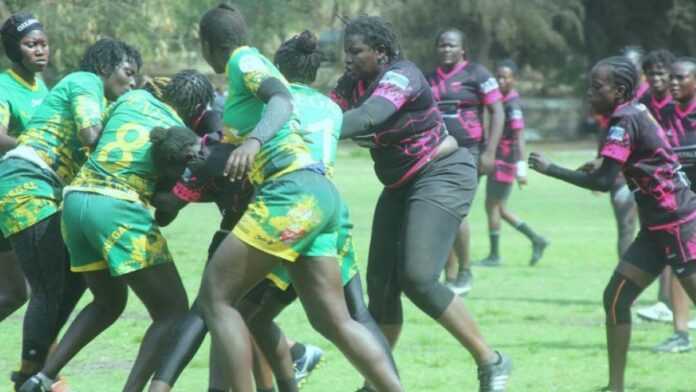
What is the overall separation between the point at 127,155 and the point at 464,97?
648 centimetres

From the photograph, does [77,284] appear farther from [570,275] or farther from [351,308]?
[570,275]

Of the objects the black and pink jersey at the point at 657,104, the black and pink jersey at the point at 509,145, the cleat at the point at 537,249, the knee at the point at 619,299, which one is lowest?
the cleat at the point at 537,249

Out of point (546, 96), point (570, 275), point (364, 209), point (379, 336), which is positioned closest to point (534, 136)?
point (546, 96)

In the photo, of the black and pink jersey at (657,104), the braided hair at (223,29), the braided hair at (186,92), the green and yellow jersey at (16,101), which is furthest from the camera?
the black and pink jersey at (657,104)

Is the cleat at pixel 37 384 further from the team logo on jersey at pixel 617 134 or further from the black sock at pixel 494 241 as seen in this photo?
the black sock at pixel 494 241

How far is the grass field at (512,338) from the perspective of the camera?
28.0 feet

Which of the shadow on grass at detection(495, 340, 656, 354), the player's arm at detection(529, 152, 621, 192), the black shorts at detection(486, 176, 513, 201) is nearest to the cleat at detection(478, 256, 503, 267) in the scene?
the black shorts at detection(486, 176, 513, 201)

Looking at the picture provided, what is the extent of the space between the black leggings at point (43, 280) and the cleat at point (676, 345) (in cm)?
415

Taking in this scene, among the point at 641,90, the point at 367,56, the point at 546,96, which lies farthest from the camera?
the point at 546,96

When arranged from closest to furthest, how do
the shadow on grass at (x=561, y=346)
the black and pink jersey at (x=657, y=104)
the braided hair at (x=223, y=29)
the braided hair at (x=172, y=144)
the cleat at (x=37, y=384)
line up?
the braided hair at (x=223, y=29)
the braided hair at (x=172, y=144)
the cleat at (x=37, y=384)
the shadow on grass at (x=561, y=346)
the black and pink jersey at (x=657, y=104)

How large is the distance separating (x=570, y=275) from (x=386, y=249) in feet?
21.4

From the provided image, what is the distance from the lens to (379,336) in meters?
7.01

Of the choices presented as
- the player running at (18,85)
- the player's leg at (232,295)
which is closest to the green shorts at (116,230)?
the player's leg at (232,295)

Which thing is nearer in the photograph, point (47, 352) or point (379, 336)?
point (379, 336)
